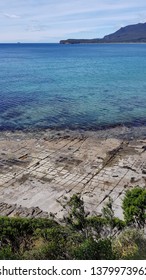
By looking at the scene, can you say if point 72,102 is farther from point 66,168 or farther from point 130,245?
point 130,245

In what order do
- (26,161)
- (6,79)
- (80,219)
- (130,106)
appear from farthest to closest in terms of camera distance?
(6,79)
(130,106)
(26,161)
(80,219)

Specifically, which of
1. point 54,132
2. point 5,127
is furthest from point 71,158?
point 5,127

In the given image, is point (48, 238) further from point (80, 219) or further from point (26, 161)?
point (26, 161)

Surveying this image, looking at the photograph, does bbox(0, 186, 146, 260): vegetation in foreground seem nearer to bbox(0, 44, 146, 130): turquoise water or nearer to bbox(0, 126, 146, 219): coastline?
bbox(0, 126, 146, 219): coastline

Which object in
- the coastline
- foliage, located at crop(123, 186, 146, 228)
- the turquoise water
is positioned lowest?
the coastline

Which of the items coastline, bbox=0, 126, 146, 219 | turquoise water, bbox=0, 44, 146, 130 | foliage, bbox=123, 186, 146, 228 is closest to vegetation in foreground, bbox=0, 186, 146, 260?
foliage, bbox=123, 186, 146, 228

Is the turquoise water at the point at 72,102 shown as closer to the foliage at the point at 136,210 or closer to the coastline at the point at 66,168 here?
the coastline at the point at 66,168
